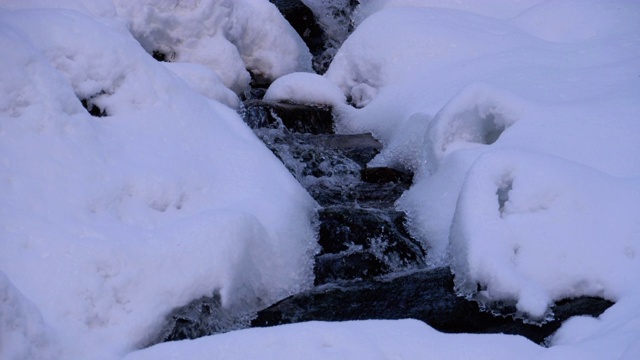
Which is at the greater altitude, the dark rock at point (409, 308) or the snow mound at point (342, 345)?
the snow mound at point (342, 345)

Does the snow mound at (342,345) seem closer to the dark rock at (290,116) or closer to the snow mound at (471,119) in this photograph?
the snow mound at (471,119)

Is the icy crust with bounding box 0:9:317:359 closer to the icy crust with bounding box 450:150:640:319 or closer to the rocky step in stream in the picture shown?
the rocky step in stream

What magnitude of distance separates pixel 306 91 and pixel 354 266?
11.2ft

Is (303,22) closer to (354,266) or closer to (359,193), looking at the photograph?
(359,193)

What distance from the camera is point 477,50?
7871 mm

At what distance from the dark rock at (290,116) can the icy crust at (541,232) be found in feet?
9.63

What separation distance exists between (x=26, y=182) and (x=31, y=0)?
104 inches

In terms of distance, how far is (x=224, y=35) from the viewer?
8.88m

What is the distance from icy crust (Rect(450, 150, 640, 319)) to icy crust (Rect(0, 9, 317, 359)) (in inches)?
41.8

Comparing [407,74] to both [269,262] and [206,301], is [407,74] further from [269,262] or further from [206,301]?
[206,301]

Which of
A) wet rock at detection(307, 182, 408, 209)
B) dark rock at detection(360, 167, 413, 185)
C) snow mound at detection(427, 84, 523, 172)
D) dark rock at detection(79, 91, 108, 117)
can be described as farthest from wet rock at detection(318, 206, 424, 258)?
dark rock at detection(79, 91, 108, 117)

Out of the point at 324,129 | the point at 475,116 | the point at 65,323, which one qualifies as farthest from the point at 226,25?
the point at 65,323

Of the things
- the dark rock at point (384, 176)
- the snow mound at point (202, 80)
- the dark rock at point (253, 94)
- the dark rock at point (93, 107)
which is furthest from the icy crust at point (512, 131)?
the dark rock at point (93, 107)

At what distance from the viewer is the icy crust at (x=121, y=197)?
3912mm
